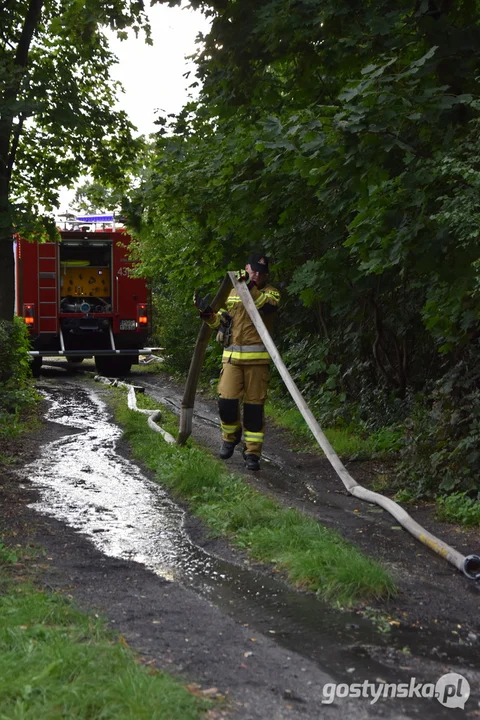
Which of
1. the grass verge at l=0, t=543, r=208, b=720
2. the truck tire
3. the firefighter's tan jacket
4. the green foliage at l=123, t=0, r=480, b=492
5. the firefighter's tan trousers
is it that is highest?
the green foliage at l=123, t=0, r=480, b=492

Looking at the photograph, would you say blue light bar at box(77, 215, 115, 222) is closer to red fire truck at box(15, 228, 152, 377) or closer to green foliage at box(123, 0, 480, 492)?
red fire truck at box(15, 228, 152, 377)

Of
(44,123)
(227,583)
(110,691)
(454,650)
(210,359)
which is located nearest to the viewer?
(110,691)

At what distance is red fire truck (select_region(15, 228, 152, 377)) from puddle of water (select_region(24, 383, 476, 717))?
9778mm

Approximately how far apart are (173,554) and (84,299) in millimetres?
15471

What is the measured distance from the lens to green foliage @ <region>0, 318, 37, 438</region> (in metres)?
11.7

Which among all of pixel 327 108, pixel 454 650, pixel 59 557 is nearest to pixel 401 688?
pixel 454 650

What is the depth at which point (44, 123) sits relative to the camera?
12438 mm

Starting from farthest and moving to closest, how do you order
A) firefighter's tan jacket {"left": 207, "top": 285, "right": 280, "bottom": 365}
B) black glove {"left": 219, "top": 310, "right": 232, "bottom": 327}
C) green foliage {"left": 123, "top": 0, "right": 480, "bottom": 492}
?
black glove {"left": 219, "top": 310, "right": 232, "bottom": 327} → firefighter's tan jacket {"left": 207, "top": 285, "right": 280, "bottom": 365} → green foliage {"left": 123, "top": 0, "right": 480, "bottom": 492}

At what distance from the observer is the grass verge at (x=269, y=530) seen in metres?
4.55

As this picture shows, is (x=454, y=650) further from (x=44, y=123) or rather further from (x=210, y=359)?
(x=210, y=359)

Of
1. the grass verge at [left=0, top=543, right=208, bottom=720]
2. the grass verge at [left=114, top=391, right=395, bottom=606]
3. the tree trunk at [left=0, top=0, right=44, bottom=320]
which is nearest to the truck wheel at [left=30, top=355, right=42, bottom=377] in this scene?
the tree trunk at [left=0, top=0, right=44, bottom=320]

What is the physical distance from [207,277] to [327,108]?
205 inches

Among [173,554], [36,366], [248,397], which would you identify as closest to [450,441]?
[248,397]

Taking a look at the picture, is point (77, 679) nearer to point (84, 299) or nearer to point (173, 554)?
point (173, 554)
